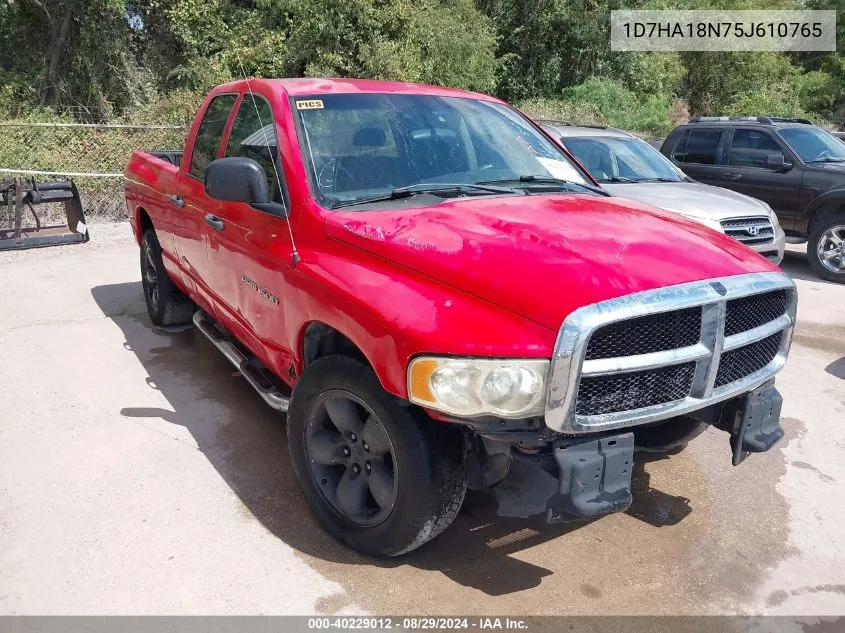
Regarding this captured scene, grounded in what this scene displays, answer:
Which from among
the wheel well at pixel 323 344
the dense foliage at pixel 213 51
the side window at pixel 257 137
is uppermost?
the dense foliage at pixel 213 51

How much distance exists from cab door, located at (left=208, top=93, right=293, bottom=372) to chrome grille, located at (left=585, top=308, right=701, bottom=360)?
58.5 inches

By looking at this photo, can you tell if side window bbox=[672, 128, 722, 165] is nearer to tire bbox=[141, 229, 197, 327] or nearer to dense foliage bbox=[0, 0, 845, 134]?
dense foliage bbox=[0, 0, 845, 134]

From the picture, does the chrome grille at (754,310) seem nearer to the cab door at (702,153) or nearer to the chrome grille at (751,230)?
the chrome grille at (751,230)

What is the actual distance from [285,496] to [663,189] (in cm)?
550

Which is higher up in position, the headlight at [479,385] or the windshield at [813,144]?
the windshield at [813,144]

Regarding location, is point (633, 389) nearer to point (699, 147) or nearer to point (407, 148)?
point (407, 148)

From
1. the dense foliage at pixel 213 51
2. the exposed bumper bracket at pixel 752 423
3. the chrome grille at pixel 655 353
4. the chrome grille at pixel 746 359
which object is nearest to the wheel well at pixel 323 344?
the chrome grille at pixel 655 353

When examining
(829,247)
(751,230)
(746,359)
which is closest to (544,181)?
(746,359)

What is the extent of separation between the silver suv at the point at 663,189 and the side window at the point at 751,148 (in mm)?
2008

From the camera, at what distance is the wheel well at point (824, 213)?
8898mm

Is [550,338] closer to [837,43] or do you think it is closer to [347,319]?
[347,319]

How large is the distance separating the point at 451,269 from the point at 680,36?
2797cm

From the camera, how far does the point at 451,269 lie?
2.71 metres

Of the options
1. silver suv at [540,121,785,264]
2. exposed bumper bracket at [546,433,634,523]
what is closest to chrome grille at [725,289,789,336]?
exposed bumper bracket at [546,433,634,523]
